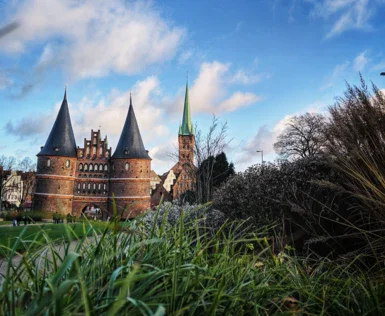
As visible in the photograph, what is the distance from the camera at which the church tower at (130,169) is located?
127 ft

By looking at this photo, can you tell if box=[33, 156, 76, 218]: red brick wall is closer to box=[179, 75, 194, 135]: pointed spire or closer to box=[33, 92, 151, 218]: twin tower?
box=[33, 92, 151, 218]: twin tower

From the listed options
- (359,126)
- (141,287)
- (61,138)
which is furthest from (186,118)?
(141,287)

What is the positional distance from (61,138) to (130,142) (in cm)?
730

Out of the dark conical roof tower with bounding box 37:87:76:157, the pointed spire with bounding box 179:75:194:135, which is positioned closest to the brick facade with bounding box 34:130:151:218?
the dark conical roof tower with bounding box 37:87:76:157

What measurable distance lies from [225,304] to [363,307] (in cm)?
68

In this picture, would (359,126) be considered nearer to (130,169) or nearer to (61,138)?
(130,169)

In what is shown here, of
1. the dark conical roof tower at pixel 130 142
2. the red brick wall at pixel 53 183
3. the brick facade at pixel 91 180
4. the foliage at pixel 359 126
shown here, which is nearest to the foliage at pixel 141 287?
the foliage at pixel 359 126

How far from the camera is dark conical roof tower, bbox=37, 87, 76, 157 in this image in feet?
126

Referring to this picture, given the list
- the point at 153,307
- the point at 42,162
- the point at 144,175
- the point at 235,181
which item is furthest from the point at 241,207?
the point at 42,162

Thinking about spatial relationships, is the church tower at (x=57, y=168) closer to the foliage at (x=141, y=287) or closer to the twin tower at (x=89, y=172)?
the twin tower at (x=89, y=172)

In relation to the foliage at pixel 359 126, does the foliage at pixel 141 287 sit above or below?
below

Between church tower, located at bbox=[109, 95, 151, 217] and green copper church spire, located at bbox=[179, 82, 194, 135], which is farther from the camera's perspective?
green copper church spire, located at bbox=[179, 82, 194, 135]

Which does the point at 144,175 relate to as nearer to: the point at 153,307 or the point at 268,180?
the point at 268,180

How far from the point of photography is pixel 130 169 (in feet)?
129
